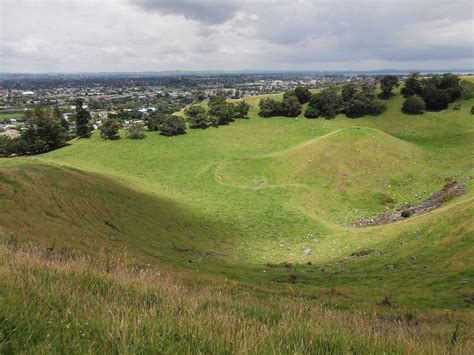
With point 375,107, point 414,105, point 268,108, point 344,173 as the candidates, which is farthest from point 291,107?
point 344,173

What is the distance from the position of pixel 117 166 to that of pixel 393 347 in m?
56.3

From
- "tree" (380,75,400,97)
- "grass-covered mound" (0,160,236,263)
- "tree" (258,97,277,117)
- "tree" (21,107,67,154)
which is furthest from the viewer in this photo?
"tree" (258,97,277,117)

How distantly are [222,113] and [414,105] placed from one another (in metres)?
40.9

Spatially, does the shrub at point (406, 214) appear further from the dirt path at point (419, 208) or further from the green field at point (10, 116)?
the green field at point (10, 116)

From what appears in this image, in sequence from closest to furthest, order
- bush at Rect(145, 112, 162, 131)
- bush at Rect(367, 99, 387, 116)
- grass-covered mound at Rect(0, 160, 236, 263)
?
1. grass-covered mound at Rect(0, 160, 236, 263)
2. bush at Rect(145, 112, 162, 131)
3. bush at Rect(367, 99, 387, 116)

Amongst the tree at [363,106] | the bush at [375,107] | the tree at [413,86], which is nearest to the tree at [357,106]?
the tree at [363,106]

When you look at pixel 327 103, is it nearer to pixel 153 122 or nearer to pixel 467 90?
pixel 467 90

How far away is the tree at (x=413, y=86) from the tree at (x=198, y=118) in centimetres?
4614

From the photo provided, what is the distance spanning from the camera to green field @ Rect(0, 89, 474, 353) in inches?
183

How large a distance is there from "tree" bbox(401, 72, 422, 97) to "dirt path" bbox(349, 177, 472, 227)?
46.7 m

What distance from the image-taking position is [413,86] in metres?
83.4

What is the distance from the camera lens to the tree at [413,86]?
82.9 metres

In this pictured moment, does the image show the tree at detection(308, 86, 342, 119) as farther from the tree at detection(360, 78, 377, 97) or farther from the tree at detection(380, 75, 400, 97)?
the tree at detection(380, 75, 400, 97)

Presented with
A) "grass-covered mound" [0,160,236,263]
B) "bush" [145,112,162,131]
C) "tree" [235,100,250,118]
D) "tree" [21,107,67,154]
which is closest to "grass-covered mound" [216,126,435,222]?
"grass-covered mound" [0,160,236,263]
